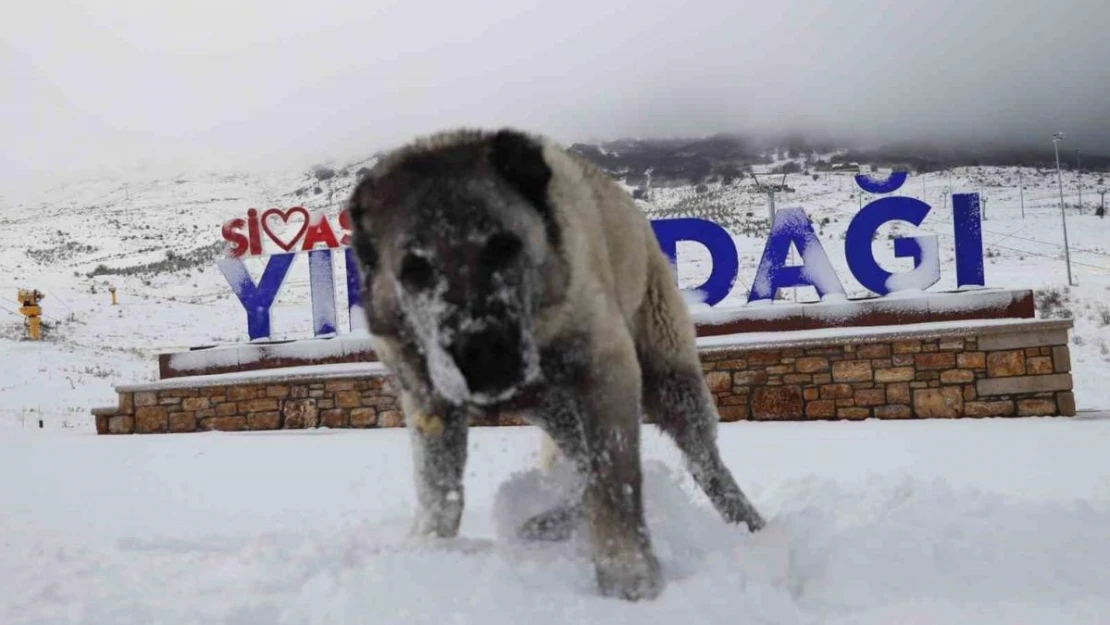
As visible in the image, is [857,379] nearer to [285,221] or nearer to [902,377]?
[902,377]

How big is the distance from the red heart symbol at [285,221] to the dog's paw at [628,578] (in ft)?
34.4

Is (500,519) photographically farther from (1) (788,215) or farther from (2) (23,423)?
(2) (23,423)

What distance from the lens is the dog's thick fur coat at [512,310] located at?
2082 millimetres

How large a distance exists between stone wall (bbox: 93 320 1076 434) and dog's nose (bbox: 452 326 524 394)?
5927mm

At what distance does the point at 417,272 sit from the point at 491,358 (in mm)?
351

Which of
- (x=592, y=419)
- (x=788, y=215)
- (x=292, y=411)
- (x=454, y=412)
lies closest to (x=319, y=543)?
(x=454, y=412)

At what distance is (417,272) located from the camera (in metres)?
2.15

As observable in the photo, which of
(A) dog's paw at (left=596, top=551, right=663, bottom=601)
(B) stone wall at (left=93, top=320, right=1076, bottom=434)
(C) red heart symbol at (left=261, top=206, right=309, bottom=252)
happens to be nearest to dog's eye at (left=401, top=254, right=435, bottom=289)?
(A) dog's paw at (left=596, top=551, right=663, bottom=601)

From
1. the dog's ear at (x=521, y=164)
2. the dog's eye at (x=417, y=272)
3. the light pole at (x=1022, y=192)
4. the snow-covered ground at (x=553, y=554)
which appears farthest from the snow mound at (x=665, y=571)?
the light pole at (x=1022, y=192)

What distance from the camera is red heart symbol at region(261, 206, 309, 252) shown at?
12.0 meters

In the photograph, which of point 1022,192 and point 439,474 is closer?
point 439,474

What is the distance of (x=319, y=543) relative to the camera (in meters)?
3.12

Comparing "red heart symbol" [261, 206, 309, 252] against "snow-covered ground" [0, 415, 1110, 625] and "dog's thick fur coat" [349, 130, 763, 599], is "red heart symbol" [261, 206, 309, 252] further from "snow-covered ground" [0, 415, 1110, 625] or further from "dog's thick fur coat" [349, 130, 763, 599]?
"dog's thick fur coat" [349, 130, 763, 599]

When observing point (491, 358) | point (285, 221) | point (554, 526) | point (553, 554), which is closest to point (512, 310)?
point (491, 358)
